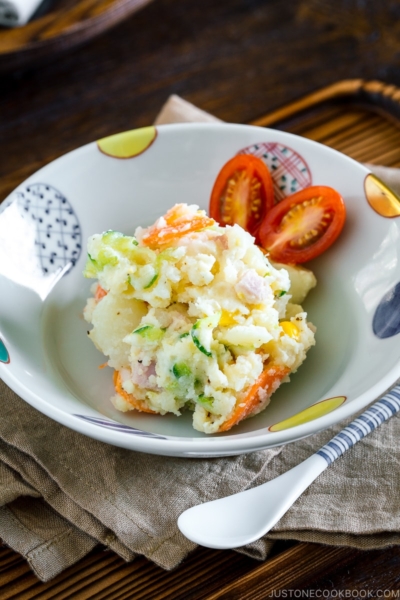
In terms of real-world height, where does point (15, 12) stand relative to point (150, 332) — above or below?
above

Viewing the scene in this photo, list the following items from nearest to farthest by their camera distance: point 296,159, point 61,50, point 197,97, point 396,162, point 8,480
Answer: point 8,480
point 296,159
point 396,162
point 61,50
point 197,97

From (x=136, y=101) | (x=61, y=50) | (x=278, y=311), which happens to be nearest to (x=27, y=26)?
(x=61, y=50)

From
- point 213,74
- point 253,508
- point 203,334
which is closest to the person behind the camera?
point 253,508

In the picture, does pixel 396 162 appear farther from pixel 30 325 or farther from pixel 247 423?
pixel 30 325

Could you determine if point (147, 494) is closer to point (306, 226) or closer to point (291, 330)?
point (291, 330)

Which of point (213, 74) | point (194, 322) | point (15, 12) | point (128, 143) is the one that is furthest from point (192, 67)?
point (194, 322)

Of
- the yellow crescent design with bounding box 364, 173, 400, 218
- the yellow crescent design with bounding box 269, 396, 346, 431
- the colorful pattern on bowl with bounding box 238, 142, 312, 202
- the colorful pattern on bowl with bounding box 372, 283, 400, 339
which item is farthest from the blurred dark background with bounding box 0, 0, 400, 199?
the yellow crescent design with bounding box 269, 396, 346, 431

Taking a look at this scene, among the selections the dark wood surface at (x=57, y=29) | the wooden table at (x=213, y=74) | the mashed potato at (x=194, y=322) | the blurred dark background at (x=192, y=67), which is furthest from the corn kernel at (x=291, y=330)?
the dark wood surface at (x=57, y=29)

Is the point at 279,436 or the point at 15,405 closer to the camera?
the point at 279,436

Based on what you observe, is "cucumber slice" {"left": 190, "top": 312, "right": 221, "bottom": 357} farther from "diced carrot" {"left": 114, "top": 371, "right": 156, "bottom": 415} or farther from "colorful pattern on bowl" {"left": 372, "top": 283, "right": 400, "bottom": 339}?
"colorful pattern on bowl" {"left": 372, "top": 283, "right": 400, "bottom": 339}
